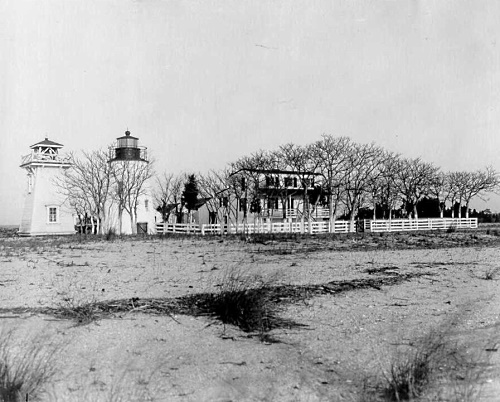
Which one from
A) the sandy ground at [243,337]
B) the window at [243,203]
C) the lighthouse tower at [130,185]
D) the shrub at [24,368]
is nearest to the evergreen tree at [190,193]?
Answer: the window at [243,203]

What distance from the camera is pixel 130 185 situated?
36625 millimetres

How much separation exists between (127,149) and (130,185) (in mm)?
2851

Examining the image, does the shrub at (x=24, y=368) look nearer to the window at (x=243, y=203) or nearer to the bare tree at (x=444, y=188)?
the window at (x=243, y=203)

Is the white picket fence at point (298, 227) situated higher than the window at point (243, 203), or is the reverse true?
the window at point (243, 203)

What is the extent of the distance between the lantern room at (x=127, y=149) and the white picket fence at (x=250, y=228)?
5.86 metres

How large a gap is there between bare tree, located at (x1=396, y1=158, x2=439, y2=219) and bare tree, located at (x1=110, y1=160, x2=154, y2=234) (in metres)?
24.7

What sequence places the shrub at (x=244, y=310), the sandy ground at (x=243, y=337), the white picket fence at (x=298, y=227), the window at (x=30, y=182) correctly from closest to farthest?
the sandy ground at (x=243, y=337) → the shrub at (x=244, y=310) → the white picket fence at (x=298, y=227) → the window at (x=30, y=182)

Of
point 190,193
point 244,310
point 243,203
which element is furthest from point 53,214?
point 244,310

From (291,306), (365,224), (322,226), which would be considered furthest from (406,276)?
(365,224)

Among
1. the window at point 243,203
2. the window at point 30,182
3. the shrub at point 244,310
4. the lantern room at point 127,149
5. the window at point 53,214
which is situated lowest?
the shrub at point 244,310

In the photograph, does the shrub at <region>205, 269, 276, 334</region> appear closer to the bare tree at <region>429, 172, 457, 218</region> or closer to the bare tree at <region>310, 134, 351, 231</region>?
the bare tree at <region>310, 134, 351, 231</region>

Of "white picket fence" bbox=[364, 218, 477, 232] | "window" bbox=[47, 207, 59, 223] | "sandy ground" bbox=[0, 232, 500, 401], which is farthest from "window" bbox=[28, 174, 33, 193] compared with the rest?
"sandy ground" bbox=[0, 232, 500, 401]

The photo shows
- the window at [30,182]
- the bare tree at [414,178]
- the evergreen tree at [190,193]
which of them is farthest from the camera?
the evergreen tree at [190,193]

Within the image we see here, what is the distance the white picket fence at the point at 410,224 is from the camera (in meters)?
38.3
